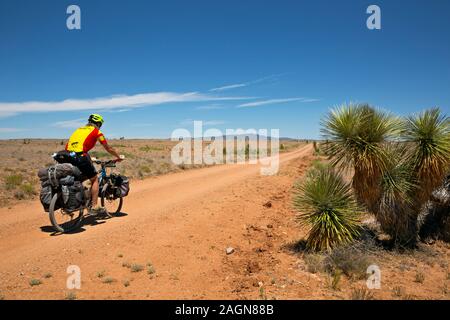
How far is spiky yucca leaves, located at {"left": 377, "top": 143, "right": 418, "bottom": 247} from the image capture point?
649cm

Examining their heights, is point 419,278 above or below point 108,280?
below

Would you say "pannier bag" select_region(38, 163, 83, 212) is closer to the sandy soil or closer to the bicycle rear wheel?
the bicycle rear wheel

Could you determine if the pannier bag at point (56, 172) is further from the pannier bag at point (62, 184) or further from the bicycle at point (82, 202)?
the bicycle at point (82, 202)

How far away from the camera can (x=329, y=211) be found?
6637 mm

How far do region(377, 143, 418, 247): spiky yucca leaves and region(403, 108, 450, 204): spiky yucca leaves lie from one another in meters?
0.15

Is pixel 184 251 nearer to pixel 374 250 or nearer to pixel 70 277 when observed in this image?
pixel 70 277

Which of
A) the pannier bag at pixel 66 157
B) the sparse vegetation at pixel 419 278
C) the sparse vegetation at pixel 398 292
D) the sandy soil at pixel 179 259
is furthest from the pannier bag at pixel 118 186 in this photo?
the sparse vegetation at pixel 419 278

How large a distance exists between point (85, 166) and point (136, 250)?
216 centimetres

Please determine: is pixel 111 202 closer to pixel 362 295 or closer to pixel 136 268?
pixel 136 268

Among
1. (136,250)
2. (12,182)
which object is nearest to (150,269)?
(136,250)

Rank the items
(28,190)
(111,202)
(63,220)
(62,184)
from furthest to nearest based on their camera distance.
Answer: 1. (28,190)
2. (111,202)
3. (63,220)
4. (62,184)

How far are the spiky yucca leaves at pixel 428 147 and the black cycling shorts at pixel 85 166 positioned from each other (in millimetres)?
6399

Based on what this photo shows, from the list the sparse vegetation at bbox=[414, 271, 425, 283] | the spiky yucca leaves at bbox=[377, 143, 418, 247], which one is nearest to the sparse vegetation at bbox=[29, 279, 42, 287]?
the sparse vegetation at bbox=[414, 271, 425, 283]
